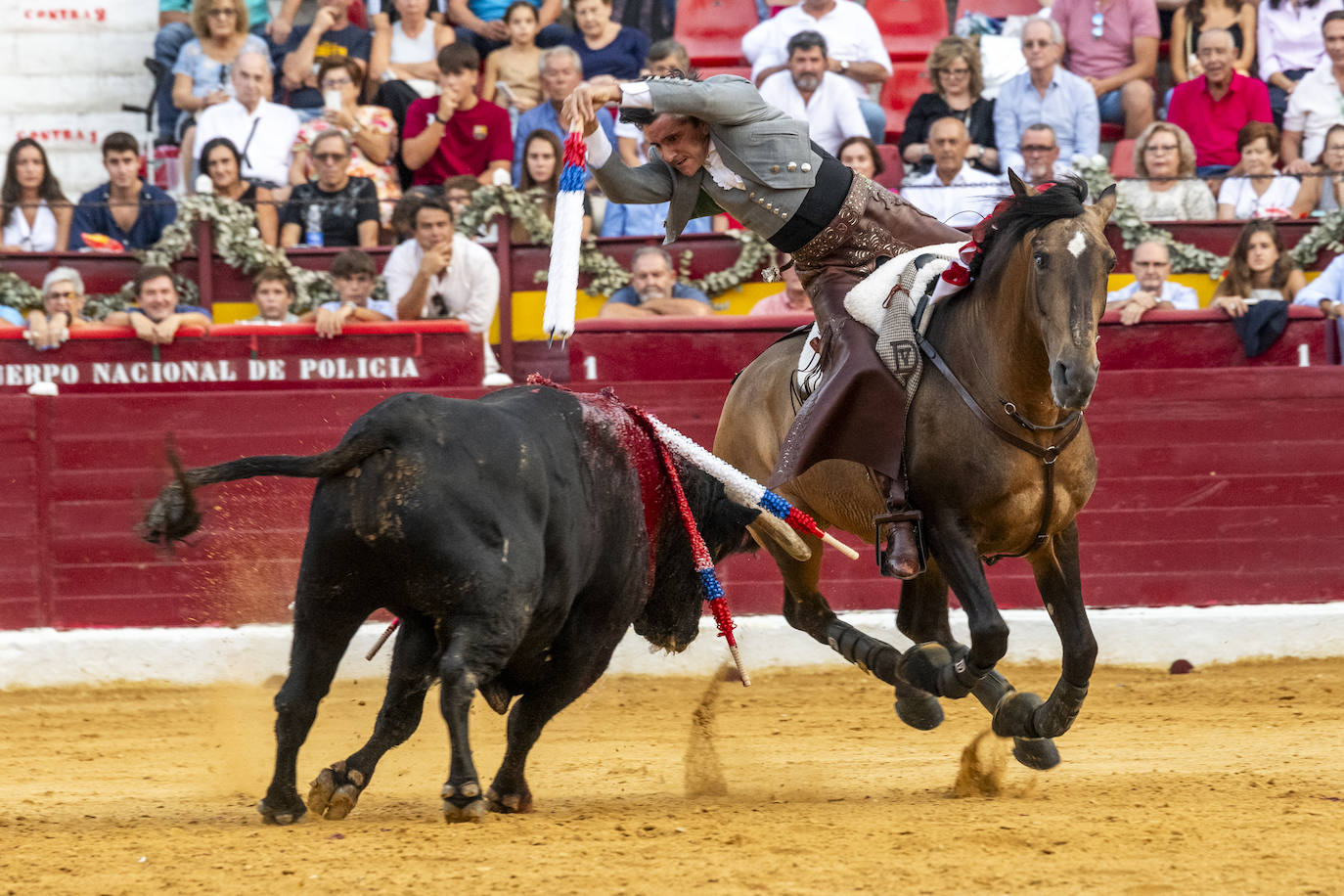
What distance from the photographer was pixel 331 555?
14.2 ft

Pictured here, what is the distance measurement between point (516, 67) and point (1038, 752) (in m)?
7.05

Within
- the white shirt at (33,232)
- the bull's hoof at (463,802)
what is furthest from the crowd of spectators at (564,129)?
the bull's hoof at (463,802)

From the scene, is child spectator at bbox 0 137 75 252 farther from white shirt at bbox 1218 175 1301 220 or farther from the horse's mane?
white shirt at bbox 1218 175 1301 220

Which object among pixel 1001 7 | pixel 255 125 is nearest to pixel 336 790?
pixel 255 125

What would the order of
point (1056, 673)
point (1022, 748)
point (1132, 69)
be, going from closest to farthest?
point (1022, 748), point (1056, 673), point (1132, 69)

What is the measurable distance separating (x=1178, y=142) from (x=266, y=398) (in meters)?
5.28

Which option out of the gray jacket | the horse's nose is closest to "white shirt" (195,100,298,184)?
the gray jacket

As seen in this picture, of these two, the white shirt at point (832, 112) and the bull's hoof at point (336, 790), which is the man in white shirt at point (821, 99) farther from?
the bull's hoof at point (336, 790)

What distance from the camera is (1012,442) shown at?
202 inches

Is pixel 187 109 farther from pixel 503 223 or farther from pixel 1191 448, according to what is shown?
pixel 1191 448

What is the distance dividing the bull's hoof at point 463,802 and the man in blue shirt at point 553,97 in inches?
249

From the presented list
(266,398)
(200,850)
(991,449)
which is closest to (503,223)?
(266,398)

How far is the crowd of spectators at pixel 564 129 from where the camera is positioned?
9.20 m

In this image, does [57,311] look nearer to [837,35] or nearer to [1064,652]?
[837,35]
